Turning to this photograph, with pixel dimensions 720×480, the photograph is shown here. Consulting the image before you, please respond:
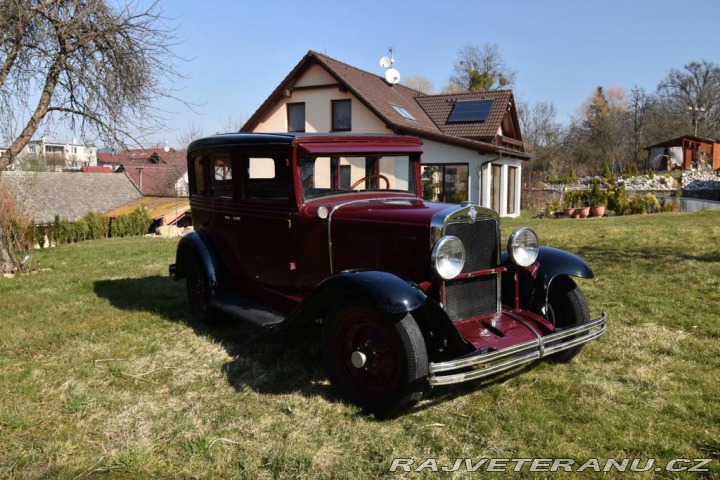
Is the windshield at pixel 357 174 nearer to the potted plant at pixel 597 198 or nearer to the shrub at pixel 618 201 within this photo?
the potted plant at pixel 597 198

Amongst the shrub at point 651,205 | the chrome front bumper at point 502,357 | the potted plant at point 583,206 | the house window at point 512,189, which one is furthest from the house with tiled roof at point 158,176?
the chrome front bumper at point 502,357

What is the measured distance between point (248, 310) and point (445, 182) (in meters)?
15.1

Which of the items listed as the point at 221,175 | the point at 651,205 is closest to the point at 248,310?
the point at 221,175

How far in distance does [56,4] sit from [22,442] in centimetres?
734

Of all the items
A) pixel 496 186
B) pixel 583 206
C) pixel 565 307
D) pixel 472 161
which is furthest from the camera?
pixel 496 186

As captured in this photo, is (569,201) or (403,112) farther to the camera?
(403,112)

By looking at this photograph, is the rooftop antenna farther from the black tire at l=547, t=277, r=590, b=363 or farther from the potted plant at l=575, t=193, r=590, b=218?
the black tire at l=547, t=277, r=590, b=363

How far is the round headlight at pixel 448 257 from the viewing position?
11.5ft

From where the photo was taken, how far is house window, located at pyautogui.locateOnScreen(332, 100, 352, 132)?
1928 centimetres

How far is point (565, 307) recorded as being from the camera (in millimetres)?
4246

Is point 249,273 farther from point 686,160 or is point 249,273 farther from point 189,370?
point 686,160

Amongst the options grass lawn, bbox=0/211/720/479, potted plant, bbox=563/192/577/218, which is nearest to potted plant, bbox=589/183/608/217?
potted plant, bbox=563/192/577/218

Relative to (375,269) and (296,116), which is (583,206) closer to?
(296,116)

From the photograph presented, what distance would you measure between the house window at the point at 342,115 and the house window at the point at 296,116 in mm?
1226
